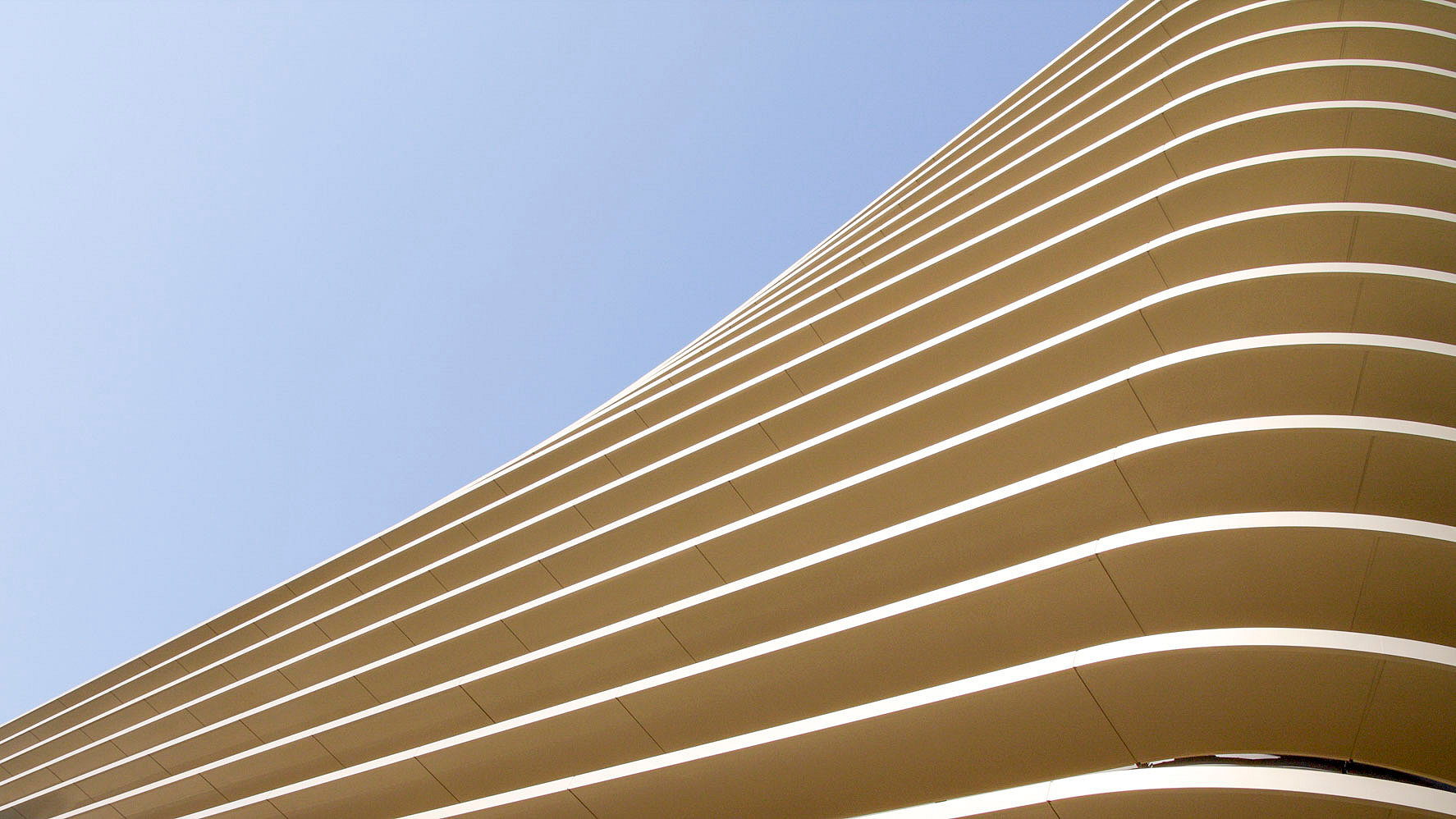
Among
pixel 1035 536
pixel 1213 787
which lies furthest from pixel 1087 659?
pixel 1035 536

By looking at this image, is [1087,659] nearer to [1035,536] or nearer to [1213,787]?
[1213,787]

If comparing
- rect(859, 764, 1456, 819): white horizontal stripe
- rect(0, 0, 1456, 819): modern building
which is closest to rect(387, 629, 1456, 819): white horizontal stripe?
rect(0, 0, 1456, 819): modern building

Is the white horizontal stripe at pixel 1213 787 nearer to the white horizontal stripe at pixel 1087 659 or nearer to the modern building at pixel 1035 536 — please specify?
the modern building at pixel 1035 536

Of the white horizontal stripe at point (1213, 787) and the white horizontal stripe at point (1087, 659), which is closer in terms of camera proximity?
the white horizontal stripe at point (1213, 787)

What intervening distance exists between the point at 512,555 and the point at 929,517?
6.56 m

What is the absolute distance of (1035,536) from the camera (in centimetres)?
575

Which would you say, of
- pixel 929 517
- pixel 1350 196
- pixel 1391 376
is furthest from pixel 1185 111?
pixel 929 517

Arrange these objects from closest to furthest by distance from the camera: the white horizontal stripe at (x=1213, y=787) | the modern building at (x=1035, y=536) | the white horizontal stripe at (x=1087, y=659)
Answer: the white horizontal stripe at (x=1213, y=787)
the white horizontal stripe at (x=1087, y=659)
the modern building at (x=1035, y=536)

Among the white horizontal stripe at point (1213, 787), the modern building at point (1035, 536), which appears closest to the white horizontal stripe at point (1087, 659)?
the modern building at point (1035, 536)

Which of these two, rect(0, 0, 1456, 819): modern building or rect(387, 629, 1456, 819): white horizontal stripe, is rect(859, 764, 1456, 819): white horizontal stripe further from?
rect(387, 629, 1456, 819): white horizontal stripe

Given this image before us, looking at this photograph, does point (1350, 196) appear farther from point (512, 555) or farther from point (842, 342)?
point (512, 555)

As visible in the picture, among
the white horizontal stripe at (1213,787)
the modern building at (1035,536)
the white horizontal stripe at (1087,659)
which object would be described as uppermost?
the modern building at (1035,536)

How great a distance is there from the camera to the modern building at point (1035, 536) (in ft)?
14.2

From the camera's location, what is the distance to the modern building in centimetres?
432
